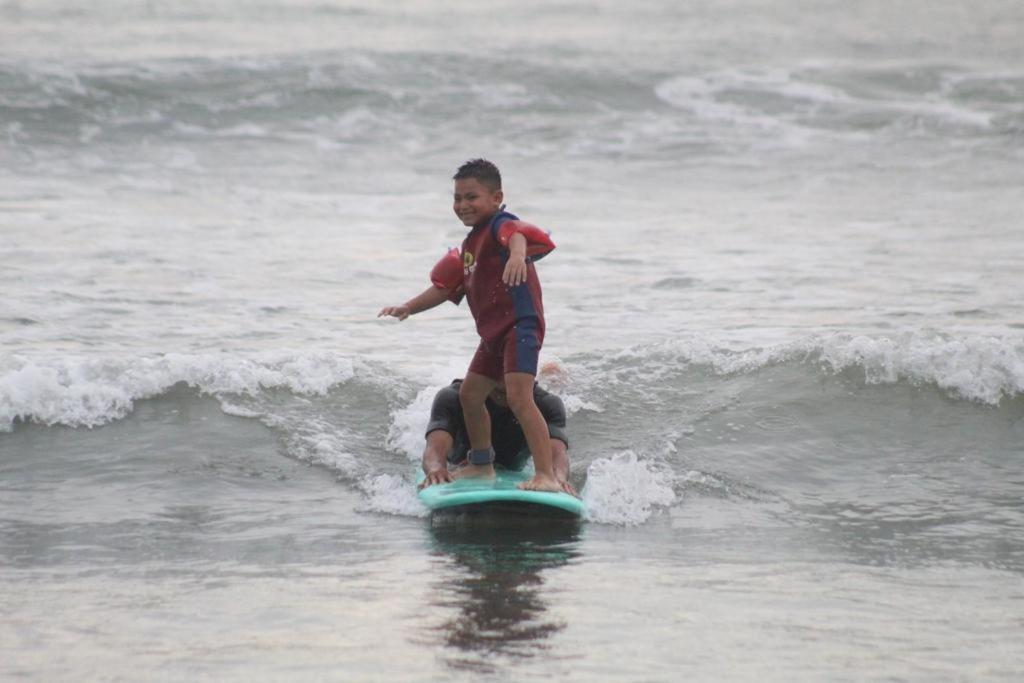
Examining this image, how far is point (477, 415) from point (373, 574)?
1.37 m

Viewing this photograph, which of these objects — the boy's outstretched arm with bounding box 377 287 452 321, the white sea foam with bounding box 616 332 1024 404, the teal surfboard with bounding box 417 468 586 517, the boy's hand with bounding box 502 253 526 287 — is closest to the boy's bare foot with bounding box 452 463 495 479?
the teal surfboard with bounding box 417 468 586 517

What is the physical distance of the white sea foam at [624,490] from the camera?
20.2ft

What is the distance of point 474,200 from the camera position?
20.1ft

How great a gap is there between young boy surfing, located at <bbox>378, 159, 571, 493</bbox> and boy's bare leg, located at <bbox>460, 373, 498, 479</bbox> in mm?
10

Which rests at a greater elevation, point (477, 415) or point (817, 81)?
point (817, 81)

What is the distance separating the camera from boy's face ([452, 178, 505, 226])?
6113 millimetres

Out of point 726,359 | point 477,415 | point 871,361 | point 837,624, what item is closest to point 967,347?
point 871,361

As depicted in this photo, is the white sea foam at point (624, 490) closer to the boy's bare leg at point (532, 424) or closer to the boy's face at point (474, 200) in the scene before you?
the boy's bare leg at point (532, 424)

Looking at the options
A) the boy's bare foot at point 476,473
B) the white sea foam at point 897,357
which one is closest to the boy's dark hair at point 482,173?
the boy's bare foot at point 476,473

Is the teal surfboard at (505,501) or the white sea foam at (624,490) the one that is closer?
the teal surfboard at (505,501)

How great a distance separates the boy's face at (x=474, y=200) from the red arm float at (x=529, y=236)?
0.13 metres

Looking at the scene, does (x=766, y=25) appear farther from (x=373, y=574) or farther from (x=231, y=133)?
(x=373, y=574)

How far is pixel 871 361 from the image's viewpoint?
8695 mm

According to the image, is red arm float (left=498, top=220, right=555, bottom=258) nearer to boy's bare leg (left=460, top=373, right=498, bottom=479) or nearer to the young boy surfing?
the young boy surfing
